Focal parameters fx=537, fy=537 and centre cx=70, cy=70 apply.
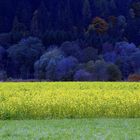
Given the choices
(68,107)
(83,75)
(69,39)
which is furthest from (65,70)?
(68,107)

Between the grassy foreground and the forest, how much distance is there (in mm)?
37739

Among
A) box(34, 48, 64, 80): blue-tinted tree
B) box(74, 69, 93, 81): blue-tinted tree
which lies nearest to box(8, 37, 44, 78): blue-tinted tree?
box(34, 48, 64, 80): blue-tinted tree

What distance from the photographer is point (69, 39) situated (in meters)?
81.2

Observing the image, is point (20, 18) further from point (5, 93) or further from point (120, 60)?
point (5, 93)

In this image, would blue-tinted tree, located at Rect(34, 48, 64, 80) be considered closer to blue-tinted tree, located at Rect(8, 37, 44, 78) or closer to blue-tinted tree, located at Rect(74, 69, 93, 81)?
blue-tinted tree, located at Rect(74, 69, 93, 81)

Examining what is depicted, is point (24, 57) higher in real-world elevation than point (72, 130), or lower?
lower

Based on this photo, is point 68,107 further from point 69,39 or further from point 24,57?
point 69,39

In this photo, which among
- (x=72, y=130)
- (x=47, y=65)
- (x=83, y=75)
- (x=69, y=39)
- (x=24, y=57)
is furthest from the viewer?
(x=69, y=39)

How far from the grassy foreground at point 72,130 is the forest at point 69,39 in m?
37.7

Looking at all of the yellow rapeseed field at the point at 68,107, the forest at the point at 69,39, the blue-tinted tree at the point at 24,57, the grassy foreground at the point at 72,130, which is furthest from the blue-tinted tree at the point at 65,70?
the grassy foreground at the point at 72,130

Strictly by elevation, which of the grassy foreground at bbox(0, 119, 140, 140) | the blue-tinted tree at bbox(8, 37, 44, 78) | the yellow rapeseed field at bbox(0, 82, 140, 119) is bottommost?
the blue-tinted tree at bbox(8, 37, 44, 78)

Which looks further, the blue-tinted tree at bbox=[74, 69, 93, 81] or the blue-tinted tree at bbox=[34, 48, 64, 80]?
the blue-tinted tree at bbox=[34, 48, 64, 80]

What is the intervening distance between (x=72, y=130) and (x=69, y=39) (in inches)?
2597

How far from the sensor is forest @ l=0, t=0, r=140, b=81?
60997mm
